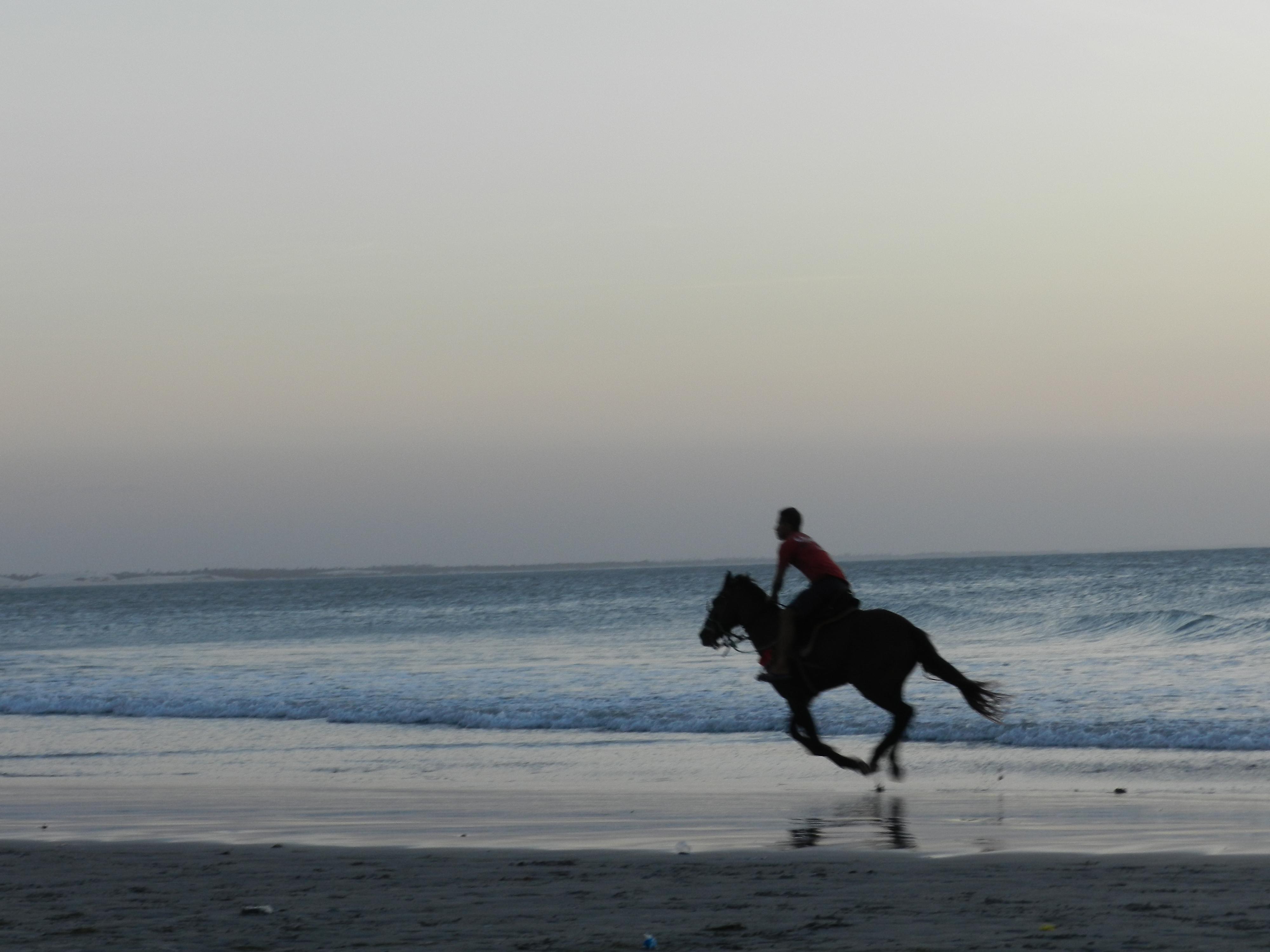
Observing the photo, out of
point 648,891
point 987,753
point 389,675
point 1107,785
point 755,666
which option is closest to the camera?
point 648,891

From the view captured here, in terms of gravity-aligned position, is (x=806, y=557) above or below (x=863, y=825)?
above

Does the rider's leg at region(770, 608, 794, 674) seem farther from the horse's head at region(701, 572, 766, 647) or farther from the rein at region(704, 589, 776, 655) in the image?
the horse's head at region(701, 572, 766, 647)

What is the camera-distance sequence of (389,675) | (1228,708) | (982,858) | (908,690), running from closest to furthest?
(982,858)
(1228,708)
(908,690)
(389,675)

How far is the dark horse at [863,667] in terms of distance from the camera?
37.2 ft

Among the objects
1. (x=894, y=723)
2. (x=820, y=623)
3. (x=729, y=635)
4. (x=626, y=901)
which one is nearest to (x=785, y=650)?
(x=820, y=623)

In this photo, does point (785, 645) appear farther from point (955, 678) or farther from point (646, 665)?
point (646, 665)

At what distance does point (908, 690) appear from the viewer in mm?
20391

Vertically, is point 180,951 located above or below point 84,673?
above

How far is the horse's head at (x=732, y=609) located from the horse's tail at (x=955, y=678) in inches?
54.5

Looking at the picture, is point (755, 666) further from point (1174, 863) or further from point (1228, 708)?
point (1174, 863)

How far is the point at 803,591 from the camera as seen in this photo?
11453 millimetres

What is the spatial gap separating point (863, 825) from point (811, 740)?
1.44 metres

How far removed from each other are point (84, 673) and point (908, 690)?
64.6ft

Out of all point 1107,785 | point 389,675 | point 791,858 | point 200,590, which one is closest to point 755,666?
point 389,675
